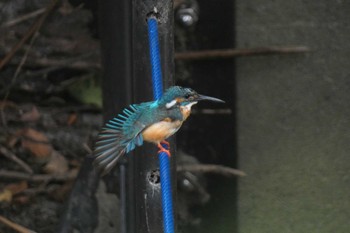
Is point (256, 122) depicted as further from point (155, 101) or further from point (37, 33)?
point (155, 101)

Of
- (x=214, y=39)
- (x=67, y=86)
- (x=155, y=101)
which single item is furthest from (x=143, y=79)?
(x=67, y=86)

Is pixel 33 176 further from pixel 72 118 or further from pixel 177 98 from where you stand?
pixel 177 98

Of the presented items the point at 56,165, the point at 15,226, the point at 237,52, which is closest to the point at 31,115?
the point at 56,165

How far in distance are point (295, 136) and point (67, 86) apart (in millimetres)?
996

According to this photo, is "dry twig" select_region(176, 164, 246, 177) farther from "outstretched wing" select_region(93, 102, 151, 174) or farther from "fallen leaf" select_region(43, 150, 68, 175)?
"outstretched wing" select_region(93, 102, 151, 174)

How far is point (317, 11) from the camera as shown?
9.36 feet

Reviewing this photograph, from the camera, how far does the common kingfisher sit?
140 cm

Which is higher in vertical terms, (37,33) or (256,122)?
(37,33)

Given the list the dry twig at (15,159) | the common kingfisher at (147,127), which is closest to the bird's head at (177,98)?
the common kingfisher at (147,127)

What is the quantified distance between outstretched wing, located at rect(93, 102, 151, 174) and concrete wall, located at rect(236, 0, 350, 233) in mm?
1507

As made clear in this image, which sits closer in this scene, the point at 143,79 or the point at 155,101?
the point at 155,101

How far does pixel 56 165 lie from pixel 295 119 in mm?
1021

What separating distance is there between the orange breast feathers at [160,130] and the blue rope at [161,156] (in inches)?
2.7

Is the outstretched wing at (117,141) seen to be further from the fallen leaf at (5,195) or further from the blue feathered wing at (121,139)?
the fallen leaf at (5,195)
